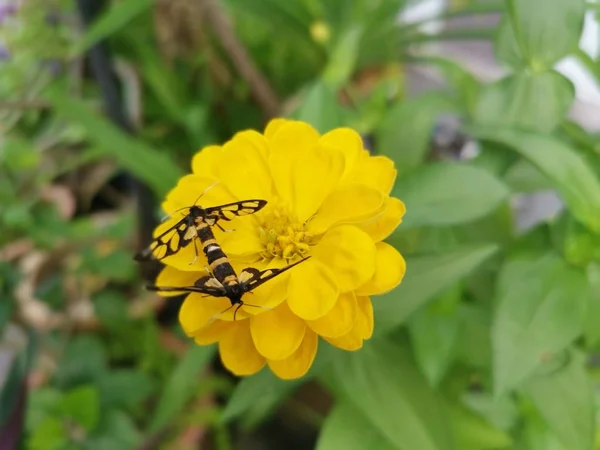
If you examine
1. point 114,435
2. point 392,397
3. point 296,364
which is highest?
point 296,364

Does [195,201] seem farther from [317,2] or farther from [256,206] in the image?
[317,2]

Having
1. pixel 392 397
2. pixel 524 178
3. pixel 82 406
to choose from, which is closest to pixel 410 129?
pixel 524 178

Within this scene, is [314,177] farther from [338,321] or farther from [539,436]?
[539,436]

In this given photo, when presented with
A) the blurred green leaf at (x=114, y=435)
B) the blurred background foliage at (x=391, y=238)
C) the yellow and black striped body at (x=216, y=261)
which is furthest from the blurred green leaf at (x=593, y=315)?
the blurred green leaf at (x=114, y=435)

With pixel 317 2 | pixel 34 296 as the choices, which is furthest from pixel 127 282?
pixel 317 2

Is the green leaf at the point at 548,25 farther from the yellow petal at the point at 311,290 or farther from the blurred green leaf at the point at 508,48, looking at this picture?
the yellow petal at the point at 311,290

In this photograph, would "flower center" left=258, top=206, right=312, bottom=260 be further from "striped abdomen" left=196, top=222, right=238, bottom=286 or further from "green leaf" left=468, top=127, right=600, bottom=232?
"green leaf" left=468, top=127, right=600, bottom=232
